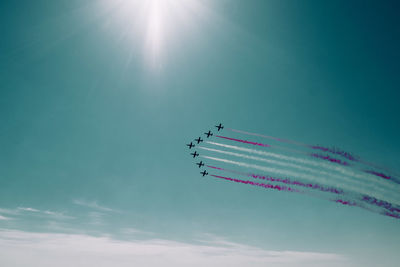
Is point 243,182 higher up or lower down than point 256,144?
lower down

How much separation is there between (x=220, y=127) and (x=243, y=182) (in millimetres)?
28117

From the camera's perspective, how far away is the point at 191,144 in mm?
114062

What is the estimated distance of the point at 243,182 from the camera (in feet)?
294

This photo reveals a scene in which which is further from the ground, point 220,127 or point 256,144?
point 220,127

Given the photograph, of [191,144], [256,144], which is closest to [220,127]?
[191,144]

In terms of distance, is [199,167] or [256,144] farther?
[199,167]

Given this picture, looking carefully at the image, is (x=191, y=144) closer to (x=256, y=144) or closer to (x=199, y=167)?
(x=199, y=167)

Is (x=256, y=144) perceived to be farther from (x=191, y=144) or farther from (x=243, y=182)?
(x=191, y=144)

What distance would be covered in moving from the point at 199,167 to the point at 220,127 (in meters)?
18.1

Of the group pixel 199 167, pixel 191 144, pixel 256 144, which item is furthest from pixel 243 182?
pixel 191 144

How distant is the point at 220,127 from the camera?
110 meters

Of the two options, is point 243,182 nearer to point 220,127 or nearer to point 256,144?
point 256,144

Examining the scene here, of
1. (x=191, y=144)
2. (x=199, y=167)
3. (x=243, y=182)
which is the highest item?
(x=191, y=144)

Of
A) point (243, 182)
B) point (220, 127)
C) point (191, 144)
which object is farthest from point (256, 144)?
point (191, 144)
